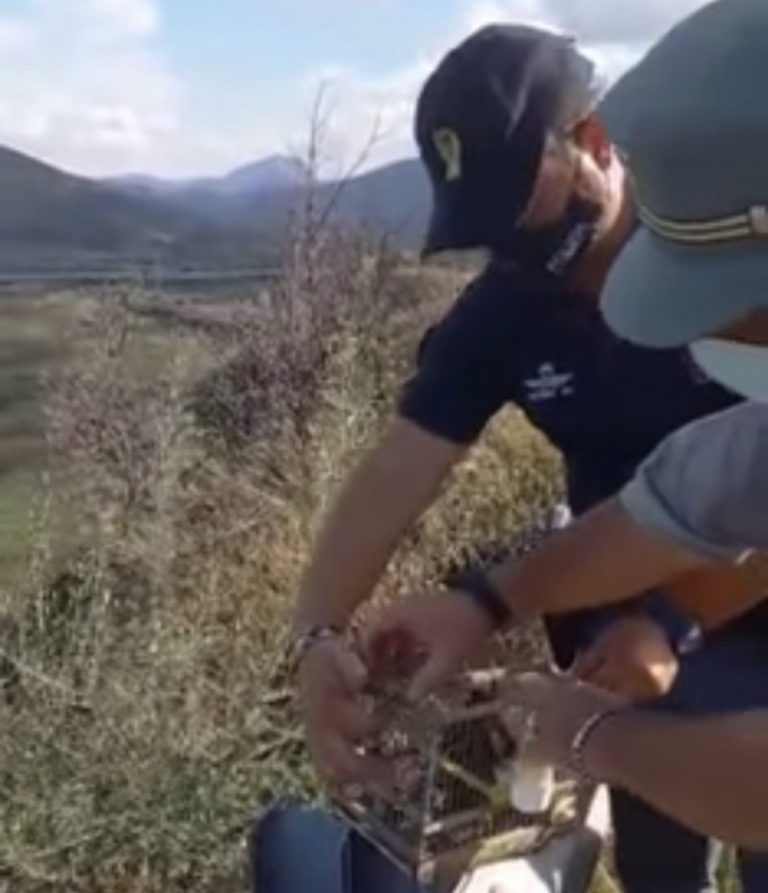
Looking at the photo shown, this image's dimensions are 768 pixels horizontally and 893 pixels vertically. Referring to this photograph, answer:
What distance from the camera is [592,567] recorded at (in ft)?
6.79

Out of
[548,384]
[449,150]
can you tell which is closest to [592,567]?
[548,384]

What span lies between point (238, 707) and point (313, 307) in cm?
160

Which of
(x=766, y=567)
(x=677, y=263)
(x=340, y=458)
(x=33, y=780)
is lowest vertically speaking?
(x=33, y=780)

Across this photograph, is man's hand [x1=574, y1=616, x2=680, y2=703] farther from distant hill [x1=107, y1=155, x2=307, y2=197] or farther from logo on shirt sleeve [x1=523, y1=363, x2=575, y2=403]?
distant hill [x1=107, y1=155, x2=307, y2=197]

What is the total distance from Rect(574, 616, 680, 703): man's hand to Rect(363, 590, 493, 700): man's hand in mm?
109

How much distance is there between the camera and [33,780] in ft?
12.5

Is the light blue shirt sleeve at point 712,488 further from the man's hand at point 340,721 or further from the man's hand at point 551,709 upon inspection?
the man's hand at point 340,721

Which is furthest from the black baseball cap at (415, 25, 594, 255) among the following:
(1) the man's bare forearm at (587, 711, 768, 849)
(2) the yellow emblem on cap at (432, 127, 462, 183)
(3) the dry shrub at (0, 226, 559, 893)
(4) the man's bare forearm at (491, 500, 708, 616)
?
(3) the dry shrub at (0, 226, 559, 893)

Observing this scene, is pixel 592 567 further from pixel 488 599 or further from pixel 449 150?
pixel 449 150

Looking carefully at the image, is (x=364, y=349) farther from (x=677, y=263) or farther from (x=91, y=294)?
(x=677, y=263)

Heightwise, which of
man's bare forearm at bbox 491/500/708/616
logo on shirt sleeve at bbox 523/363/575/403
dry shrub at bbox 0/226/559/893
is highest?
logo on shirt sleeve at bbox 523/363/575/403

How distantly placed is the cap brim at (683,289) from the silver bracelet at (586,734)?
0.95ft

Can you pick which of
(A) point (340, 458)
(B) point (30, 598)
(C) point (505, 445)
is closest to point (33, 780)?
(B) point (30, 598)

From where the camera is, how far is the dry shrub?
12.6 ft
